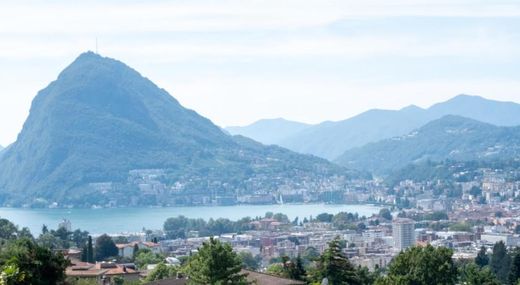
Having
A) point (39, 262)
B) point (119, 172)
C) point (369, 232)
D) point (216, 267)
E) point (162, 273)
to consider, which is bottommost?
point (162, 273)

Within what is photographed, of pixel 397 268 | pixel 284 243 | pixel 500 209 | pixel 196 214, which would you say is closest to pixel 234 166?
pixel 196 214

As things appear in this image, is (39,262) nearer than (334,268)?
Yes

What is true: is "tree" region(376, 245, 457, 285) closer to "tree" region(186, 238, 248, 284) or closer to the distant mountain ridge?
"tree" region(186, 238, 248, 284)

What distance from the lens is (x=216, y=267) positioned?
2028 centimetres

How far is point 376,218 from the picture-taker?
13212cm

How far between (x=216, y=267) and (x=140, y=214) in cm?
14023

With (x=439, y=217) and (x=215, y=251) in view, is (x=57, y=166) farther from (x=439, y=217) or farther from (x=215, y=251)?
(x=215, y=251)

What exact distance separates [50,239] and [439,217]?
77.8 metres

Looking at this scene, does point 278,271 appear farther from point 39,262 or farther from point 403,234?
point 403,234

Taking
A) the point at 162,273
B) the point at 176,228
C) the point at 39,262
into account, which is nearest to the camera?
the point at 39,262

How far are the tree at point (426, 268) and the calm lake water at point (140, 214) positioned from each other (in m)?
88.0

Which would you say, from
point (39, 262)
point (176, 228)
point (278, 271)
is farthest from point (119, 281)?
point (176, 228)

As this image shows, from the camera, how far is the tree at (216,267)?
20.2 m

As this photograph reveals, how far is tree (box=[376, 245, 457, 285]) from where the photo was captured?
28.5m
